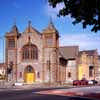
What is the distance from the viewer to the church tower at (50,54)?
58781 mm

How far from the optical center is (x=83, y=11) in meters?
10.9

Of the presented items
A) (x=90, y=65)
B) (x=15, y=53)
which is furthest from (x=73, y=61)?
(x=15, y=53)

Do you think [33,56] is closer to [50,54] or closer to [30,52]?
[30,52]

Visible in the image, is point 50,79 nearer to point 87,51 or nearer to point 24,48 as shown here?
point 24,48

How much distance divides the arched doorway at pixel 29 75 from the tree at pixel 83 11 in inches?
1960

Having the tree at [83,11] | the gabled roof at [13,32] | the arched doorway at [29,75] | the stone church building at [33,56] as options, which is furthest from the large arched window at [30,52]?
the tree at [83,11]

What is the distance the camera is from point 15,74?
61.1 metres

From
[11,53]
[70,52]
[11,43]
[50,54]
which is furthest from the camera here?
[70,52]

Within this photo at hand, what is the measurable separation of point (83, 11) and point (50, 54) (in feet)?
160

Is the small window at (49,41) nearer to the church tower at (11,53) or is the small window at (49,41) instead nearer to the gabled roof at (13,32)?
the church tower at (11,53)

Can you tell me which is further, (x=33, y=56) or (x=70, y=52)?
(x=70, y=52)

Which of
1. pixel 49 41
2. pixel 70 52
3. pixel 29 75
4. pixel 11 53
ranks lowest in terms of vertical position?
pixel 29 75

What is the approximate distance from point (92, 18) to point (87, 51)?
68525 mm

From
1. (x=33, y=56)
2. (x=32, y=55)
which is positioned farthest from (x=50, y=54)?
(x=32, y=55)
